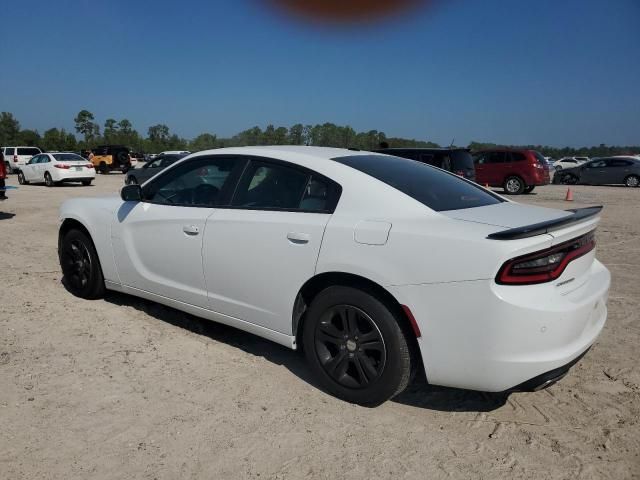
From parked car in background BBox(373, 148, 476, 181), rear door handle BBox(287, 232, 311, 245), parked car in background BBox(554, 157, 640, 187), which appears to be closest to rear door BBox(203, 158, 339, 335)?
rear door handle BBox(287, 232, 311, 245)

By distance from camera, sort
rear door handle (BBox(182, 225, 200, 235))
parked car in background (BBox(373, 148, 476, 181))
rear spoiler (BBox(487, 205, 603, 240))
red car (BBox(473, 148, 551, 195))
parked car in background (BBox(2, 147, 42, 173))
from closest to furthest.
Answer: rear spoiler (BBox(487, 205, 603, 240))
rear door handle (BBox(182, 225, 200, 235))
parked car in background (BBox(373, 148, 476, 181))
red car (BBox(473, 148, 551, 195))
parked car in background (BBox(2, 147, 42, 173))

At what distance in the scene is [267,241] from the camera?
3.37 m

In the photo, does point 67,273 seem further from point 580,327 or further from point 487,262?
point 580,327

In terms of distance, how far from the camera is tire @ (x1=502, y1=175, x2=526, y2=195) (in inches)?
762

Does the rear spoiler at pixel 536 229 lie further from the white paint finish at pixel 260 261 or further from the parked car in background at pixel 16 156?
the parked car in background at pixel 16 156

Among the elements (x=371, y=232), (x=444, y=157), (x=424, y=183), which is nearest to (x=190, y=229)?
(x=371, y=232)

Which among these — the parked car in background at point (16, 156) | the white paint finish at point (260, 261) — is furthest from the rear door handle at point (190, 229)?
the parked car in background at point (16, 156)

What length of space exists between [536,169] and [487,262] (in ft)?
59.5

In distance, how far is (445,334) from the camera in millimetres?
2705

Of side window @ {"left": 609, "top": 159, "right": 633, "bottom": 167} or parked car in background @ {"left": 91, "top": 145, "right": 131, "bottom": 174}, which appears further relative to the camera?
parked car in background @ {"left": 91, "top": 145, "right": 131, "bottom": 174}

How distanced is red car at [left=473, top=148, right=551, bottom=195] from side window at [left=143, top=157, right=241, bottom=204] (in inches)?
652

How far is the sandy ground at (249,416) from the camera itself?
2535 millimetres

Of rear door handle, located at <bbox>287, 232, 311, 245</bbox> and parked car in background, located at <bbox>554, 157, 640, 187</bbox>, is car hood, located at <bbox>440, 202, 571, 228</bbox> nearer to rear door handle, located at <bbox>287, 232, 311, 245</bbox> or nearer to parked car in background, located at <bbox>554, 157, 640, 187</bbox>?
rear door handle, located at <bbox>287, 232, 311, 245</bbox>

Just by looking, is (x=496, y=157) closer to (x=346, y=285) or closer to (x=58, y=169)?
(x=58, y=169)
